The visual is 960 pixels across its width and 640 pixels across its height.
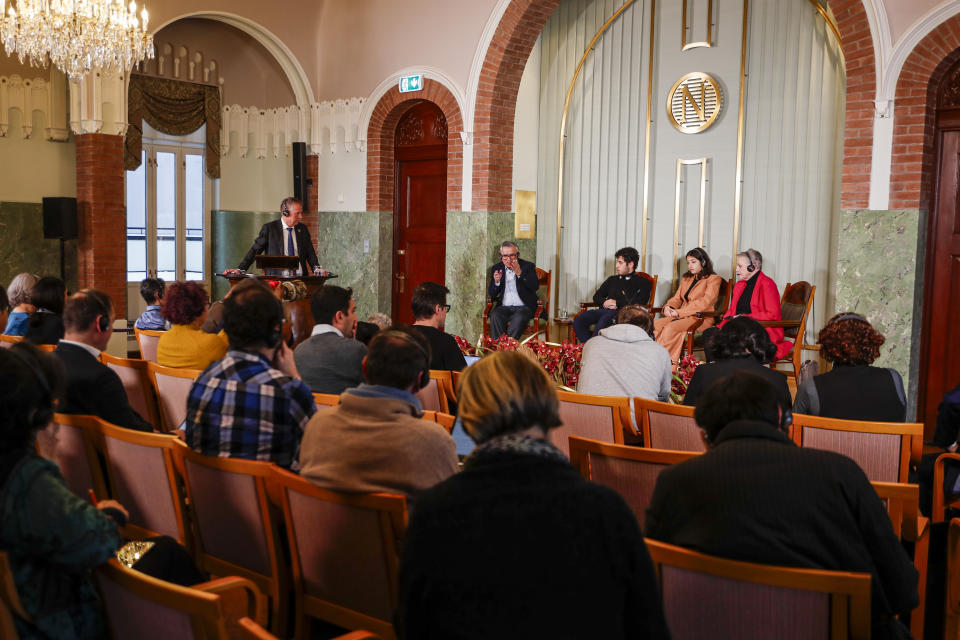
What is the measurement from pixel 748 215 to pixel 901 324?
2.32 metres

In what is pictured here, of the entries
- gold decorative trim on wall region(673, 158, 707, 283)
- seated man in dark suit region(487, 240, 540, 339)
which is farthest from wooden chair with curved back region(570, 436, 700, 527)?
gold decorative trim on wall region(673, 158, 707, 283)

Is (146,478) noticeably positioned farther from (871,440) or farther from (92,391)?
(871,440)

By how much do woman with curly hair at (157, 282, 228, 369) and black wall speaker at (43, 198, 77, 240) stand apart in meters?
5.56

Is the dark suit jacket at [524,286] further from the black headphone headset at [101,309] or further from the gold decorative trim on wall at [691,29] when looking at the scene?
the black headphone headset at [101,309]

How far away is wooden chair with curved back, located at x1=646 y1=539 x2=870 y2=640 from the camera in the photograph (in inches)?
65.4

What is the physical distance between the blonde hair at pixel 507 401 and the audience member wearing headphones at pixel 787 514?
48 cm

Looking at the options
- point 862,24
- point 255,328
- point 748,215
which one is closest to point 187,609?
point 255,328

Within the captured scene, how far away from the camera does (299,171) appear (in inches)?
421

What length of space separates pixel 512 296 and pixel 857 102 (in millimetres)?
3585

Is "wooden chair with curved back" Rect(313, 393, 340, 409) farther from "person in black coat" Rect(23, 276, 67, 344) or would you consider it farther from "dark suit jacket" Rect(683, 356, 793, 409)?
"person in black coat" Rect(23, 276, 67, 344)

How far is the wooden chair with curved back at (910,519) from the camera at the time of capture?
245cm

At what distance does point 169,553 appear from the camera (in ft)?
7.20

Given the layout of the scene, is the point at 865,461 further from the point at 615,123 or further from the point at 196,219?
the point at 196,219

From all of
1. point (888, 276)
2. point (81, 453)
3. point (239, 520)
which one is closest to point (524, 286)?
point (888, 276)
